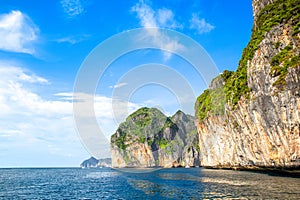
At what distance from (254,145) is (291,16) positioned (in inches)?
1113

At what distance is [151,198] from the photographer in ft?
112

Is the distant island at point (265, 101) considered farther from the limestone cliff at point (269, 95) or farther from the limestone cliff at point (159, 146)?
the limestone cliff at point (159, 146)

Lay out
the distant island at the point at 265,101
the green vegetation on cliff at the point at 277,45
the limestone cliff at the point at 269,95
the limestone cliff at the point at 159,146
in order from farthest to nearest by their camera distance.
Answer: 1. the limestone cliff at the point at 159,146
2. the green vegetation on cliff at the point at 277,45
3. the distant island at the point at 265,101
4. the limestone cliff at the point at 269,95

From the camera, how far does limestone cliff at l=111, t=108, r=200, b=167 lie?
168m

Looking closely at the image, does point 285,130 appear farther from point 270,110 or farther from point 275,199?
point 275,199

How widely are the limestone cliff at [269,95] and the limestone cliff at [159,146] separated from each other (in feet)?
296

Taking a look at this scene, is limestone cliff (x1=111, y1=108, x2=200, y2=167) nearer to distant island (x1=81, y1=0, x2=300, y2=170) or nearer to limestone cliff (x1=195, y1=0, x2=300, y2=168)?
distant island (x1=81, y1=0, x2=300, y2=170)

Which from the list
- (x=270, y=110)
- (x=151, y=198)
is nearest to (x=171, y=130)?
(x=270, y=110)

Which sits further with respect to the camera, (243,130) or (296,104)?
(243,130)

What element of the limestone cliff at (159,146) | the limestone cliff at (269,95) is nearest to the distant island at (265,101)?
the limestone cliff at (269,95)

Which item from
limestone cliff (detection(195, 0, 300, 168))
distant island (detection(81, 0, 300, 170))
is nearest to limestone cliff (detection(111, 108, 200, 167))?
distant island (detection(81, 0, 300, 170))

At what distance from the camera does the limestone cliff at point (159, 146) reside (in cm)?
16824

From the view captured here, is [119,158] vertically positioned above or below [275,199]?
above

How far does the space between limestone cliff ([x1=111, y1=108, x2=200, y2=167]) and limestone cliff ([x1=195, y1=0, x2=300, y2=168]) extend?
90.2 meters
